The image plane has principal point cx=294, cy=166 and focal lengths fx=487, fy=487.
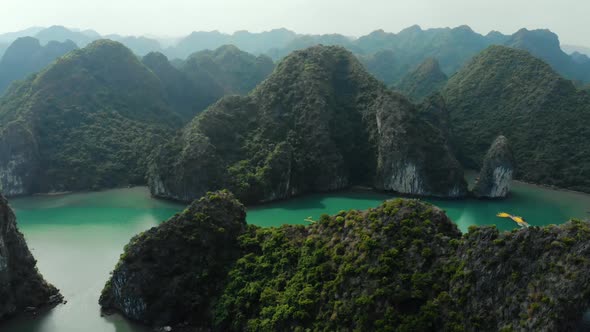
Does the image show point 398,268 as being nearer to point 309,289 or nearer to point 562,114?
point 309,289

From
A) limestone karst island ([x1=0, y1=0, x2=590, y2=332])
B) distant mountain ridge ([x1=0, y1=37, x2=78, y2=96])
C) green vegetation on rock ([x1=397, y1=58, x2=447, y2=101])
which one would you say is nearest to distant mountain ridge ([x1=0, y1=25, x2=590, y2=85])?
green vegetation on rock ([x1=397, y1=58, x2=447, y2=101])

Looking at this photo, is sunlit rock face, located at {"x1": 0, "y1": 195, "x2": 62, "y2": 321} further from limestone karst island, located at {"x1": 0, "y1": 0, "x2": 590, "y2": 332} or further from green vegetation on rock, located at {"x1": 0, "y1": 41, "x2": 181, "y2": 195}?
green vegetation on rock, located at {"x1": 0, "y1": 41, "x2": 181, "y2": 195}

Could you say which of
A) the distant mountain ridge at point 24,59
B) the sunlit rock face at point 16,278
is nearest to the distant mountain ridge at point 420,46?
the distant mountain ridge at point 24,59

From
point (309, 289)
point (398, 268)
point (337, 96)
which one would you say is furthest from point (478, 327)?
point (337, 96)

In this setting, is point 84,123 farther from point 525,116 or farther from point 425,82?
point 425,82

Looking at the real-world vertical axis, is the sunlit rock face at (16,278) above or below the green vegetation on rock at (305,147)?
below

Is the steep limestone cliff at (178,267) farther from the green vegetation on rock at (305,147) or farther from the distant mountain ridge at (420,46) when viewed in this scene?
the distant mountain ridge at (420,46)
